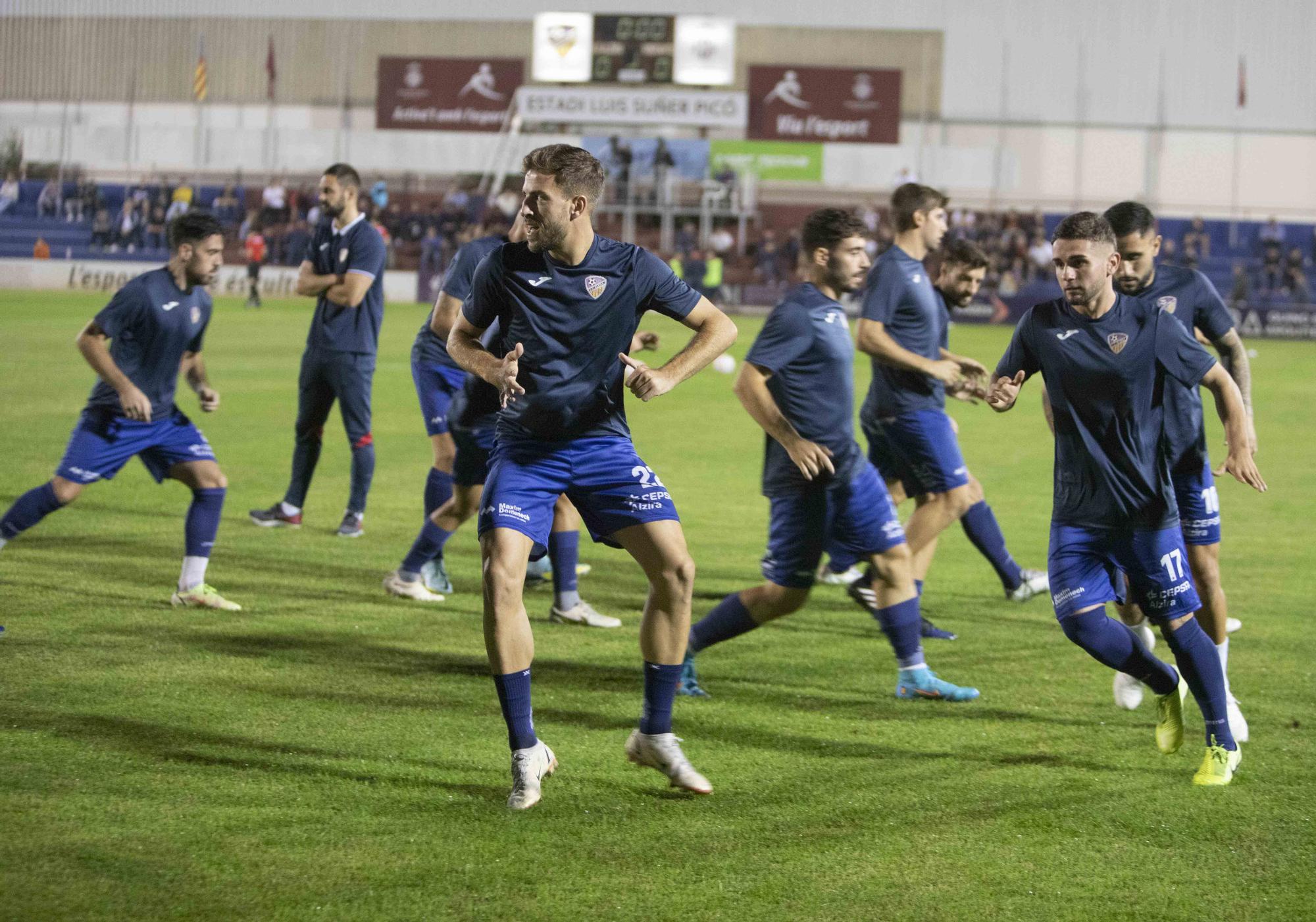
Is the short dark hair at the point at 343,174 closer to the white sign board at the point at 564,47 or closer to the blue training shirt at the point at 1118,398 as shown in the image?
the blue training shirt at the point at 1118,398

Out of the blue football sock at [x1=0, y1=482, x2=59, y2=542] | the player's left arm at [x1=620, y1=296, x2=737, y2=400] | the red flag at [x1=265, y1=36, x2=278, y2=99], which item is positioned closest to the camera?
the player's left arm at [x1=620, y1=296, x2=737, y2=400]

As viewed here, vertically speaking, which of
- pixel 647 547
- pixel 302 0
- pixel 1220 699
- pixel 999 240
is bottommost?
pixel 1220 699

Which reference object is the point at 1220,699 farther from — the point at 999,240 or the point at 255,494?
the point at 999,240

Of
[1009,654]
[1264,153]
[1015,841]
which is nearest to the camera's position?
[1015,841]

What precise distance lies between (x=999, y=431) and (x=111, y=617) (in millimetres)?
12158

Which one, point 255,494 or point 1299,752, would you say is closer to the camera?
point 1299,752

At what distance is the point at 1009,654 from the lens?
7.40m

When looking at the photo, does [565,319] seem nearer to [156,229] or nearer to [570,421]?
[570,421]

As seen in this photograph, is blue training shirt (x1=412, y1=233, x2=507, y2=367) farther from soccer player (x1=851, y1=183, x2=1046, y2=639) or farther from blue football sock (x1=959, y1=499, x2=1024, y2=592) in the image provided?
blue football sock (x1=959, y1=499, x2=1024, y2=592)

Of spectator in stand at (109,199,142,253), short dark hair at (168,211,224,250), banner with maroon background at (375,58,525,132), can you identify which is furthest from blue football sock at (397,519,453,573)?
banner with maroon background at (375,58,525,132)

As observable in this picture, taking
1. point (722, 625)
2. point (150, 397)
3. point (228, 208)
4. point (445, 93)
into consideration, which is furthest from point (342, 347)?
point (445, 93)

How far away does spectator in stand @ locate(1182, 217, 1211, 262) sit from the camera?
4166 cm

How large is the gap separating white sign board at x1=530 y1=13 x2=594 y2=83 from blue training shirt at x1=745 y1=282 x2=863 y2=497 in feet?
162

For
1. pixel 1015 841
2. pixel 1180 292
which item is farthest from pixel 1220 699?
pixel 1180 292
